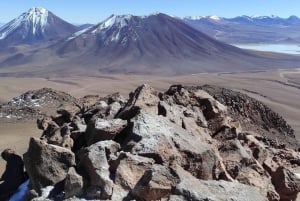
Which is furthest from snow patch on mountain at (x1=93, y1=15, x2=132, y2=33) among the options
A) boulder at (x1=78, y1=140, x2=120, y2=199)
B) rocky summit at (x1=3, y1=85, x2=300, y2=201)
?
boulder at (x1=78, y1=140, x2=120, y2=199)

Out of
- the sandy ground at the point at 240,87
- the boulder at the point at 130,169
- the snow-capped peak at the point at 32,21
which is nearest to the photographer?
the boulder at the point at 130,169

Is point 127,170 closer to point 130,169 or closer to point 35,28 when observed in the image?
point 130,169

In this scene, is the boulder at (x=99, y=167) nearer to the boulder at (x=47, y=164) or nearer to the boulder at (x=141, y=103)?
the boulder at (x=47, y=164)

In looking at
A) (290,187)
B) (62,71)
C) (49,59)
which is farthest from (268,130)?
(49,59)

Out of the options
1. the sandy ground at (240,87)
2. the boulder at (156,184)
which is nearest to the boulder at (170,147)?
the boulder at (156,184)

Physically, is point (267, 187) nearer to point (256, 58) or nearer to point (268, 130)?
point (268, 130)

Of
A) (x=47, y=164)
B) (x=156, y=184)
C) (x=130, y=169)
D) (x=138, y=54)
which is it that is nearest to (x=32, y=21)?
(x=138, y=54)

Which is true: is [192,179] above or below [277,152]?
above
